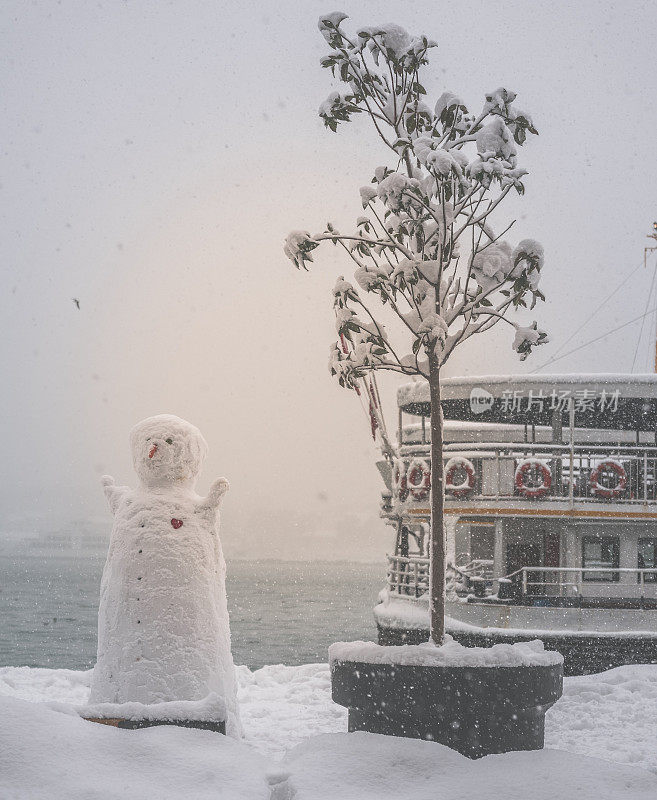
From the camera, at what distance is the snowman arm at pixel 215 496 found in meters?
8.23

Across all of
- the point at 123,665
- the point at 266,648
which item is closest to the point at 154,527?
the point at 123,665

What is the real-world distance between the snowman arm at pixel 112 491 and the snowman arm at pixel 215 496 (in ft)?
2.83

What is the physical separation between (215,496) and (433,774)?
13.1 ft

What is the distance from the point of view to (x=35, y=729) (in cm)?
433

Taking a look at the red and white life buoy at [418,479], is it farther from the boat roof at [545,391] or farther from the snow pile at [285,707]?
the snow pile at [285,707]

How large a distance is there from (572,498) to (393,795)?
465 inches

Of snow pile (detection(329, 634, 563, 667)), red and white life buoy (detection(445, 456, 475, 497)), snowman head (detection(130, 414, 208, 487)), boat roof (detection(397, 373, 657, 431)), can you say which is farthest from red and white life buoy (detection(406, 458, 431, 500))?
snow pile (detection(329, 634, 563, 667))

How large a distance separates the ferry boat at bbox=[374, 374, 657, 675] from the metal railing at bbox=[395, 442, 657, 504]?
3cm

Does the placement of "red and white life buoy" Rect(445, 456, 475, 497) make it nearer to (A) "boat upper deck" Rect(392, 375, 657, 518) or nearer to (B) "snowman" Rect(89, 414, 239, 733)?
(A) "boat upper deck" Rect(392, 375, 657, 518)

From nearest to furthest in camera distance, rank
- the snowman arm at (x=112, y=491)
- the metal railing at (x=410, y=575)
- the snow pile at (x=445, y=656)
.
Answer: the snow pile at (x=445, y=656), the snowman arm at (x=112, y=491), the metal railing at (x=410, y=575)

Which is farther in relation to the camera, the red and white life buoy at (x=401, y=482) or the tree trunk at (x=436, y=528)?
the red and white life buoy at (x=401, y=482)

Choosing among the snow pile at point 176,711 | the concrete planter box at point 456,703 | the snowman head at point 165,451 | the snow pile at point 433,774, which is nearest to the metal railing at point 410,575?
the snowman head at point 165,451

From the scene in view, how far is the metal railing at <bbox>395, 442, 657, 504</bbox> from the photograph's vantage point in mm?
15742

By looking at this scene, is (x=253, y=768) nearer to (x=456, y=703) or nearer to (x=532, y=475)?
(x=456, y=703)
